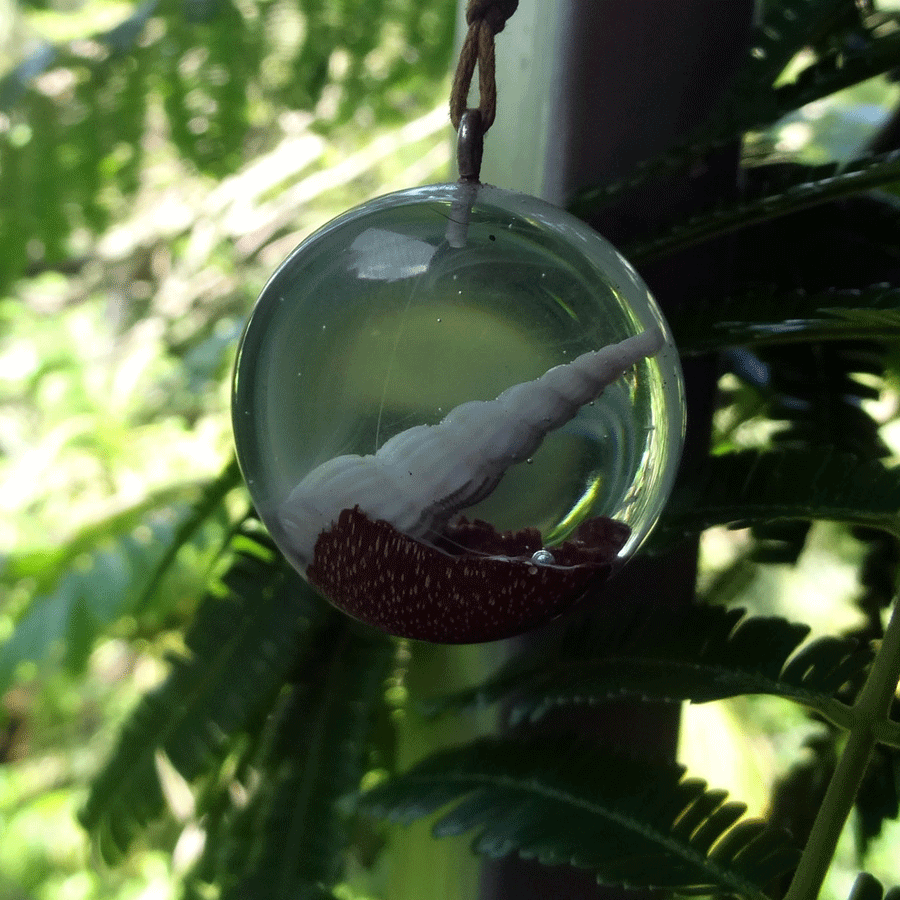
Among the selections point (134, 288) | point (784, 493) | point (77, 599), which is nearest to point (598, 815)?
point (784, 493)

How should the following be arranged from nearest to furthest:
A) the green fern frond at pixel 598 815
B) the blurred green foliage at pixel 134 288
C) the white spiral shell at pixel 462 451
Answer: the white spiral shell at pixel 462 451, the green fern frond at pixel 598 815, the blurred green foliage at pixel 134 288

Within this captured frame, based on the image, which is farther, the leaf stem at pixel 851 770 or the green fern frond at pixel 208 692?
the green fern frond at pixel 208 692

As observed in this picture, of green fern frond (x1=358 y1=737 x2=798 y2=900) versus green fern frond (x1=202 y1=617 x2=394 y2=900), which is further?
green fern frond (x1=202 y1=617 x2=394 y2=900)

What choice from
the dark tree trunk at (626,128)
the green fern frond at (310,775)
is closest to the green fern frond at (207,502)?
the green fern frond at (310,775)

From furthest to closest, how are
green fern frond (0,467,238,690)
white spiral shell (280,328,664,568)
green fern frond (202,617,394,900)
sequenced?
green fern frond (0,467,238,690), green fern frond (202,617,394,900), white spiral shell (280,328,664,568)

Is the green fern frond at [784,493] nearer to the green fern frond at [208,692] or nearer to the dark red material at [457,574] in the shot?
the dark red material at [457,574]

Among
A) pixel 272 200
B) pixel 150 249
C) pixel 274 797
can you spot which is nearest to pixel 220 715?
pixel 274 797

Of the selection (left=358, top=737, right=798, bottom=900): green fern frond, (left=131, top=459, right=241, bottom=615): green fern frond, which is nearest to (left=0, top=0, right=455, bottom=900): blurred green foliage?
(left=131, top=459, right=241, bottom=615): green fern frond

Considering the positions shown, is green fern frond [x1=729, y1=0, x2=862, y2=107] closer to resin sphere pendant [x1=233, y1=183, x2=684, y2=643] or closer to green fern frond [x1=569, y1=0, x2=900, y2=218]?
green fern frond [x1=569, y1=0, x2=900, y2=218]
